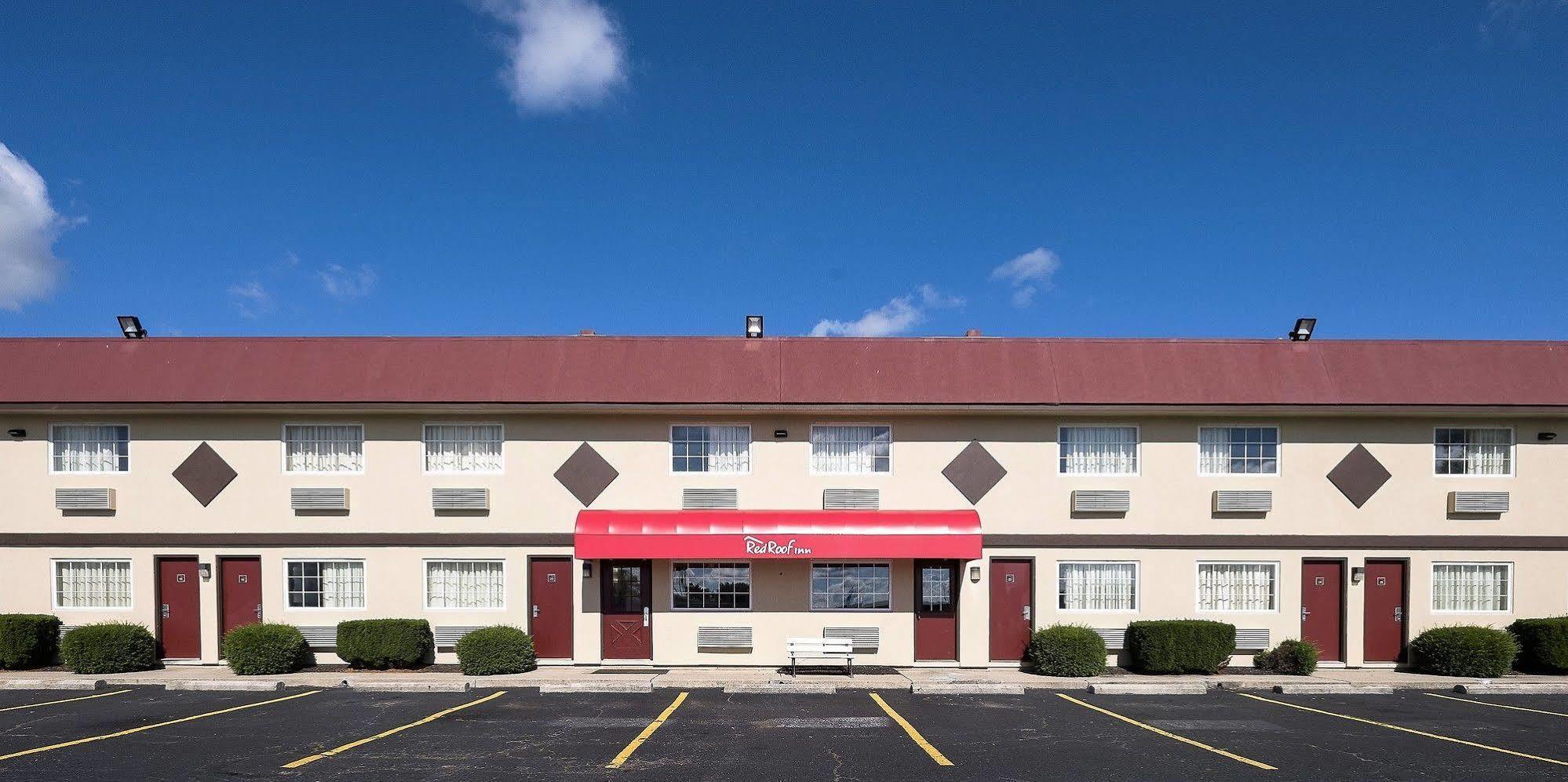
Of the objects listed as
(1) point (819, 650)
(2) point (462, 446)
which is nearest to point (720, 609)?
(1) point (819, 650)

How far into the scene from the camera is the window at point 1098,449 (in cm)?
1552

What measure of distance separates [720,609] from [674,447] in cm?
343

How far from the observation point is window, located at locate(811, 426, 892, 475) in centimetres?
1551

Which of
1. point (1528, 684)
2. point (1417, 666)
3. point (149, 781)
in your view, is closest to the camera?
point (149, 781)

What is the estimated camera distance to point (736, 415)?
50.9 ft

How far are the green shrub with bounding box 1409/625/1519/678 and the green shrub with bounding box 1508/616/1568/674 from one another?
0.23 meters

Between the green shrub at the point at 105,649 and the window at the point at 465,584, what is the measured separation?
17.8 ft

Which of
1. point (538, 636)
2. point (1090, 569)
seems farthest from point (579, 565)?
point (1090, 569)

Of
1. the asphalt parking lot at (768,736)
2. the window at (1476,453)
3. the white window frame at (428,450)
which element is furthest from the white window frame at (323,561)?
the window at (1476,453)

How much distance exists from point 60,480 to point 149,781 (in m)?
10.6

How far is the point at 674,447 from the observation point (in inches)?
613

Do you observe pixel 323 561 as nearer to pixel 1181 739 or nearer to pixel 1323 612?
pixel 1181 739

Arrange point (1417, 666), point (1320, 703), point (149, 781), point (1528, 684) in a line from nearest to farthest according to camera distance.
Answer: point (149, 781), point (1320, 703), point (1528, 684), point (1417, 666)

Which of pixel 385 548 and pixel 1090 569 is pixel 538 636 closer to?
pixel 385 548
